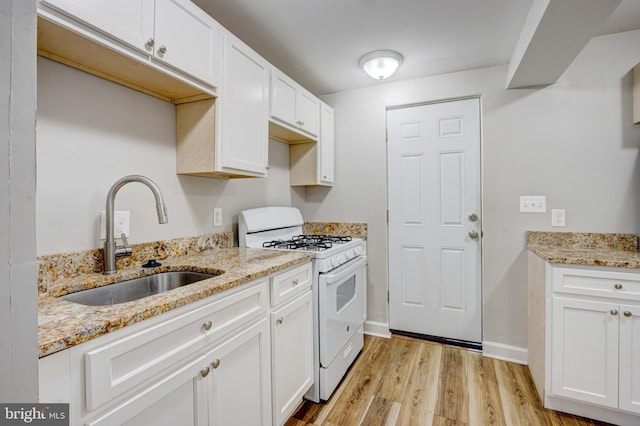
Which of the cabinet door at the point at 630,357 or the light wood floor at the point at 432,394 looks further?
the light wood floor at the point at 432,394

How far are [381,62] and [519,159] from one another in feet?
4.18

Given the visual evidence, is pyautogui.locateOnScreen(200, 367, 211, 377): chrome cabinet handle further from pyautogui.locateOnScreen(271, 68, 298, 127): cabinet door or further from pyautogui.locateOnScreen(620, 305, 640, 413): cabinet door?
pyautogui.locateOnScreen(620, 305, 640, 413): cabinet door

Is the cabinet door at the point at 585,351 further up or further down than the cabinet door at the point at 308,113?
further down

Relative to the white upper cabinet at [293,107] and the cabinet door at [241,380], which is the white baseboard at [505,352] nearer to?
the cabinet door at [241,380]

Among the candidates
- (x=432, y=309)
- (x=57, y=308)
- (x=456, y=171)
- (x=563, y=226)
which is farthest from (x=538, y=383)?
(x=57, y=308)

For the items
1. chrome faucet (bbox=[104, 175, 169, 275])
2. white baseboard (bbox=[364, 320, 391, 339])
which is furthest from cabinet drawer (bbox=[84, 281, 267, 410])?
white baseboard (bbox=[364, 320, 391, 339])

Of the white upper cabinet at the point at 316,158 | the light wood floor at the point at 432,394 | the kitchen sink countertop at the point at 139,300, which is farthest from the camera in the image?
the white upper cabinet at the point at 316,158

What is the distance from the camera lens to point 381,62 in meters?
2.21

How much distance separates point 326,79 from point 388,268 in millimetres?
1780

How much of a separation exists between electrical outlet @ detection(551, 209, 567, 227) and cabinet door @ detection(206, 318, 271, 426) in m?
2.14

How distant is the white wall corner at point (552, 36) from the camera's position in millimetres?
1349

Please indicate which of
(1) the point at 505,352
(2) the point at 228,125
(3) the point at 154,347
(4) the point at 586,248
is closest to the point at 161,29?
(2) the point at 228,125

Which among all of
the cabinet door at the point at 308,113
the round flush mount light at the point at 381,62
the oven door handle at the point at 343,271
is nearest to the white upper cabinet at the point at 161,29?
the cabinet door at the point at 308,113

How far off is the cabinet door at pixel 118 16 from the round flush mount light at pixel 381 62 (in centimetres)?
148
